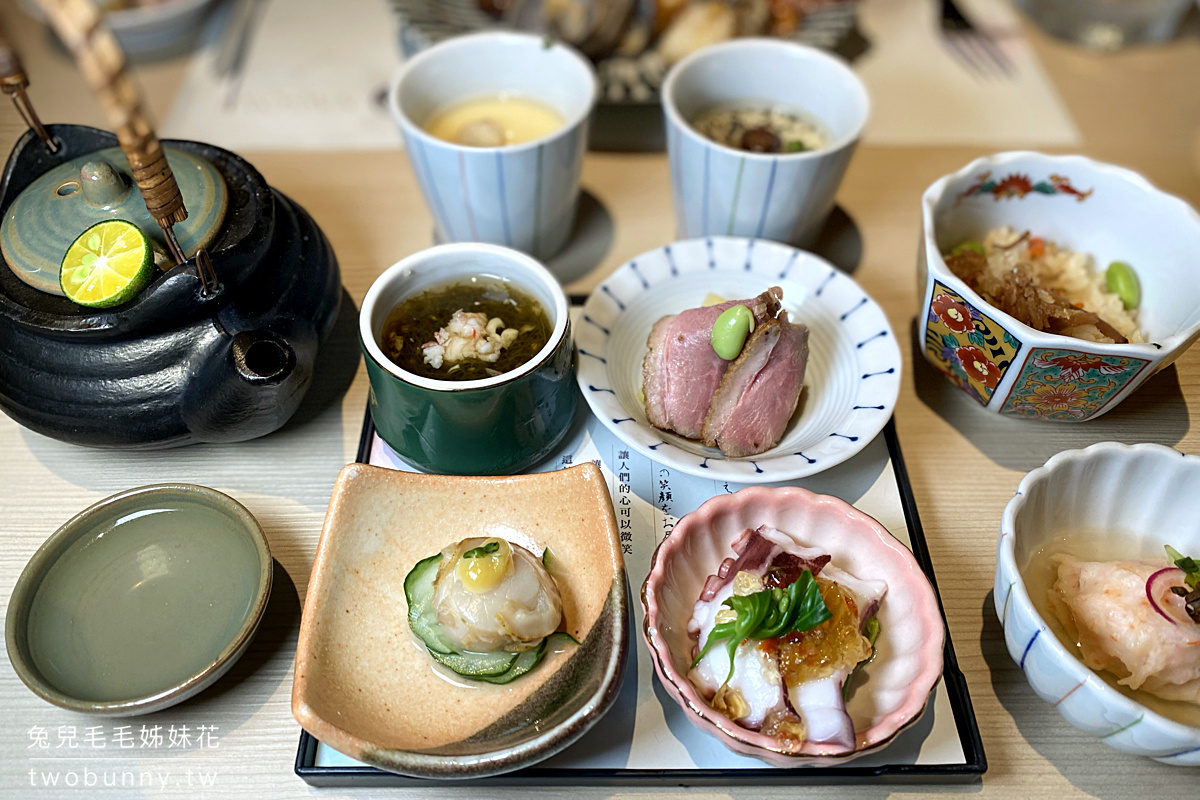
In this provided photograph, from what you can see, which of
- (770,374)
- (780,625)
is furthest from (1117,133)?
(780,625)

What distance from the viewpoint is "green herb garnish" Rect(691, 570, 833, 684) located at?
101 centimetres

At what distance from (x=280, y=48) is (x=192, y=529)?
1695mm

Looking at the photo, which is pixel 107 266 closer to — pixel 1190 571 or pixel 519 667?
pixel 519 667

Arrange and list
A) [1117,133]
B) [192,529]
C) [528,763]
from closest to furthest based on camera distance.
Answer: [528,763] < [192,529] < [1117,133]

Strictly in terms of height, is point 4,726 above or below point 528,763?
below

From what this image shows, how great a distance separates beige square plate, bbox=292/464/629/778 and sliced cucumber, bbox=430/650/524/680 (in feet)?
0.10

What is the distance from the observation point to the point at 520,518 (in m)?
1.23

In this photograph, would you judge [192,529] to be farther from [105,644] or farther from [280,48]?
[280,48]

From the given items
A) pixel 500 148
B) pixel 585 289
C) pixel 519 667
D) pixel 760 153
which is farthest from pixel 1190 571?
pixel 500 148

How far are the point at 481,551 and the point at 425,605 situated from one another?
13 cm

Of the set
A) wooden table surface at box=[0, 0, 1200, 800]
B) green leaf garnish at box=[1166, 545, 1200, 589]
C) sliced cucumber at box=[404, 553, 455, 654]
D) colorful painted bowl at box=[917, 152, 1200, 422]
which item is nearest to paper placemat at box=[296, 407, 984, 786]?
wooden table surface at box=[0, 0, 1200, 800]

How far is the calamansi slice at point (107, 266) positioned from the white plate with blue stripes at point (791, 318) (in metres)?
0.65

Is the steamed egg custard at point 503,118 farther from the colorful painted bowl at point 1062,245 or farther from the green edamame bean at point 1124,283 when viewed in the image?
the green edamame bean at point 1124,283

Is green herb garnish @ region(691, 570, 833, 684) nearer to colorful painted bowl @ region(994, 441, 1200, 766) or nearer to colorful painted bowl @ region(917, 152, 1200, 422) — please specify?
colorful painted bowl @ region(994, 441, 1200, 766)
